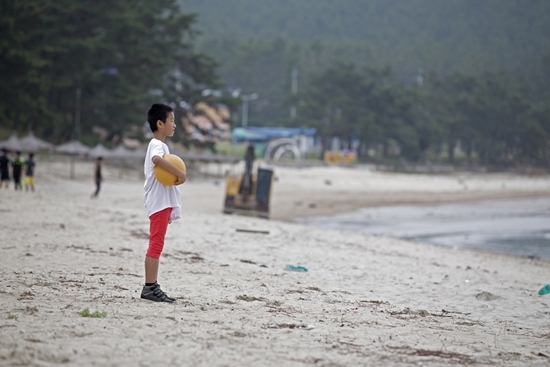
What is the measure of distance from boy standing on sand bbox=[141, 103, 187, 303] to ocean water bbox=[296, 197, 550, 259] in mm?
12411

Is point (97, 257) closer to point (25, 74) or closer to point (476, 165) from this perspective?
point (25, 74)

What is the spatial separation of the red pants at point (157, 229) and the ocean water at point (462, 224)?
12.5 metres

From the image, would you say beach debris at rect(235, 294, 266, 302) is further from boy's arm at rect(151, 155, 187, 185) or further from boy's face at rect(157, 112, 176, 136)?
boy's face at rect(157, 112, 176, 136)

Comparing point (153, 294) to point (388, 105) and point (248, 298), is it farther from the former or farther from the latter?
point (388, 105)

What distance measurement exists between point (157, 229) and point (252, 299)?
1.41 metres

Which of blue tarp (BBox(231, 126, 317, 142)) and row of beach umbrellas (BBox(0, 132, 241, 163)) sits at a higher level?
blue tarp (BBox(231, 126, 317, 142))

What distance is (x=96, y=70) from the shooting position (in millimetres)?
48812

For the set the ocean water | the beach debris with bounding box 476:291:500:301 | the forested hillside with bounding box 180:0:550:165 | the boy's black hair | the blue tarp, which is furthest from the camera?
the forested hillside with bounding box 180:0:550:165

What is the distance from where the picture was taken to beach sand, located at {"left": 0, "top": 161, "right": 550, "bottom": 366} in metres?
5.57

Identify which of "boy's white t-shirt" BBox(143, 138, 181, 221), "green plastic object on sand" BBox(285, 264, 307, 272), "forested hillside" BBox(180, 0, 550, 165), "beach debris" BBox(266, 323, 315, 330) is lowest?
"green plastic object on sand" BBox(285, 264, 307, 272)

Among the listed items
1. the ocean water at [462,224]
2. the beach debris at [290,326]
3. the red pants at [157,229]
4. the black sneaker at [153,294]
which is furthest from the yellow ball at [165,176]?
the ocean water at [462,224]

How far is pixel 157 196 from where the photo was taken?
6922 mm

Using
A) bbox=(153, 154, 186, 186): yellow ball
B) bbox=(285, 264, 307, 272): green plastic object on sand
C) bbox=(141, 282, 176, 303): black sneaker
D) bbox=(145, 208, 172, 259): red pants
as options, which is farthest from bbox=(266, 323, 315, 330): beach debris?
bbox=(285, 264, 307, 272): green plastic object on sand

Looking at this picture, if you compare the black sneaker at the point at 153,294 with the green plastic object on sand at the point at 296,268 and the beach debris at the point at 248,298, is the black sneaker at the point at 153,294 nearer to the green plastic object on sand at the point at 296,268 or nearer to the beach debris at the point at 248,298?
the beach debris at the point at 248,298
